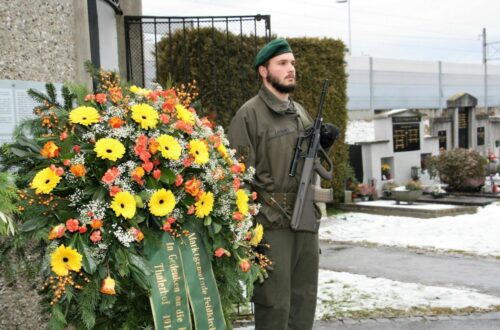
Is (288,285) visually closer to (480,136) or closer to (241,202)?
(241,202)

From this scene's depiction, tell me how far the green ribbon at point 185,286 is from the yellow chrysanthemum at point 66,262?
1.01ft

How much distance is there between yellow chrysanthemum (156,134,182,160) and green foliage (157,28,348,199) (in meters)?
6.09

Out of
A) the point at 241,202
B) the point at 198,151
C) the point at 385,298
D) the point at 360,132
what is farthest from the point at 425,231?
the point at 198,151

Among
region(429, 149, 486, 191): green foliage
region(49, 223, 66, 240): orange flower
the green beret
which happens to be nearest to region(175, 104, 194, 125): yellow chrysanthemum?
region(49, 223, 66, 240): orange flower

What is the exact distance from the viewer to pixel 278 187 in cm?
346

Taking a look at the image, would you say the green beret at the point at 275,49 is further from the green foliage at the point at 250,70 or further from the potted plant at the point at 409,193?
the potted plant at the point at 409,193

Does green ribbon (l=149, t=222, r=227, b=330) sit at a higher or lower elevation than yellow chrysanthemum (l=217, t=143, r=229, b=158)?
lower

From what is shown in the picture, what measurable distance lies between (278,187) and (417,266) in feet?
13.5

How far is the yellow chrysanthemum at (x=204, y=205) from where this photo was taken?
2352 millimetres

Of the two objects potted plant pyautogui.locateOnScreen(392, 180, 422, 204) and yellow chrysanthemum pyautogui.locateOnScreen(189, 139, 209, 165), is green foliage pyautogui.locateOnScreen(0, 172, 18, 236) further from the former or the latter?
potted plant pyautogui.locateOnScreen(392, 180, 422, 204)

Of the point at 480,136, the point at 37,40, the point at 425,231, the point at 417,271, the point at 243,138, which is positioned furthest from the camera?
the point at 480,136

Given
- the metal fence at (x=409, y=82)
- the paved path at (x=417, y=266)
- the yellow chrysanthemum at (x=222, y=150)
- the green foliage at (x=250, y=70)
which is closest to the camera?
the yellow chrysanthemum at (x=222, y=150)

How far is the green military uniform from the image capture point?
132 inches

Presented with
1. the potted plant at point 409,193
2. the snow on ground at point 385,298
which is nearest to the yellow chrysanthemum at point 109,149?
the snow on ground at point 385,298
